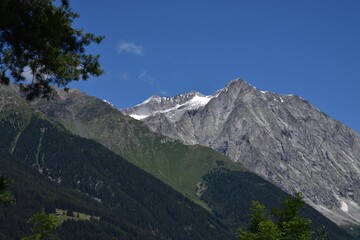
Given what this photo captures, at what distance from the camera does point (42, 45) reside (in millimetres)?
23891

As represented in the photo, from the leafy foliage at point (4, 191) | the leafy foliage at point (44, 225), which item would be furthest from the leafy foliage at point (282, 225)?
the leafy foliage at point (4, 191)

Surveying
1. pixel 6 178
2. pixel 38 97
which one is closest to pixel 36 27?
pixel 38 97

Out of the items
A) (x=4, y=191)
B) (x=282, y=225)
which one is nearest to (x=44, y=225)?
(x=4, y=191)

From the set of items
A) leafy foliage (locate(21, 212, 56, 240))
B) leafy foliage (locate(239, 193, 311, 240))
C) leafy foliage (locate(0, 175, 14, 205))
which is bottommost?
leafy foliage (locate(21, 212, 56, 240))

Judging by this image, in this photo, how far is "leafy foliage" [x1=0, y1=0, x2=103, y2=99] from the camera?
2327 cm

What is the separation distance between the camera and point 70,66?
25641mm

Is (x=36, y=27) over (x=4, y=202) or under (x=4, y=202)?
over

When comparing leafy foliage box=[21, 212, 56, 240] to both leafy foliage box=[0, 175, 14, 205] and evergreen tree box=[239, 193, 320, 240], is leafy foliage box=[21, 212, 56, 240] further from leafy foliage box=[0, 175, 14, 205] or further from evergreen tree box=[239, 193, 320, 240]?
leafy foliage box=[0, 175, 14, 205]

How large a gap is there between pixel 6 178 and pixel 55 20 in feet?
26.4

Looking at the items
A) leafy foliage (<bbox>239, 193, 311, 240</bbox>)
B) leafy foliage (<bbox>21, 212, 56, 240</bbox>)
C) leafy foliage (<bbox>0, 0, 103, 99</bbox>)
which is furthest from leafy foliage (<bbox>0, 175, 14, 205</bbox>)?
leafy foliage (<bbox>239, 193, 311, 240</bbox>)

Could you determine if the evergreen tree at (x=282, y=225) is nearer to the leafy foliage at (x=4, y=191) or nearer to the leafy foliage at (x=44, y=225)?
the leafy foliage at (x=44, y=225)

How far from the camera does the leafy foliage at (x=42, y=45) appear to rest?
76.3 feet

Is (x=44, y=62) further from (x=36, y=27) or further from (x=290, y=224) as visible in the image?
(x=290, y=224)

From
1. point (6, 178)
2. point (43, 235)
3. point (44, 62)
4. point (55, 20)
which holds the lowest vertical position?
point (43, 235)
